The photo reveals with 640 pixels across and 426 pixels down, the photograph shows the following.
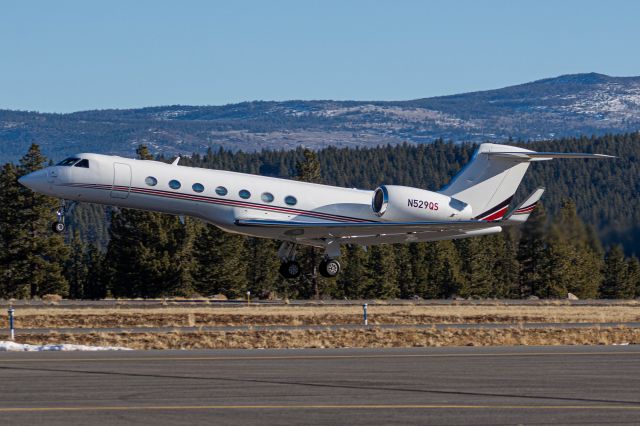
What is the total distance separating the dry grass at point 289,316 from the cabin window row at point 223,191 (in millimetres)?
3770

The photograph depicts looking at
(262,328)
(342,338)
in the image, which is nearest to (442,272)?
(262,328)

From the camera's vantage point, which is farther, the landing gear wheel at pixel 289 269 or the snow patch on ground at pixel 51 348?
the landing gear wheel at pixel 289 269

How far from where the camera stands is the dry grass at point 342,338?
23.6m

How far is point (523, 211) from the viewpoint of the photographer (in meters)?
35.7

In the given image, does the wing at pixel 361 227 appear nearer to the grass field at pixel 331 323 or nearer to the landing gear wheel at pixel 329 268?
the landing gear wheel at pixel 329 268

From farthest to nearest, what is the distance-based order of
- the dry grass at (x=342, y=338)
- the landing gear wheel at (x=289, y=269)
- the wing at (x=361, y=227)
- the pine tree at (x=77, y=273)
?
the pine tree at (x=77, y=273), the landing gear wheel at (x=289, y=269), the wing at (x=361, y=227), the dry grass at (x=342, y=338)

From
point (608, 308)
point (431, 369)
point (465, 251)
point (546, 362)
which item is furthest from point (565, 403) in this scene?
point (465, 251)

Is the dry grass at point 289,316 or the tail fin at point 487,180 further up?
the tail fin at point 487,180

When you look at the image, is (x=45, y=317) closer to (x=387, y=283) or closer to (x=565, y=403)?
(x=565, y=403)

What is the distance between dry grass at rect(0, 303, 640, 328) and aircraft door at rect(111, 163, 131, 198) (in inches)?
151

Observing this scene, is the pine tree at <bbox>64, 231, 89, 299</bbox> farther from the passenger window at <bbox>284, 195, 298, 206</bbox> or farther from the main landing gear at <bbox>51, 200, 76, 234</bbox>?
the passenger window at <bbox>284, 195, 298, 206</bbox>

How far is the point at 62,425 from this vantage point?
12016mm

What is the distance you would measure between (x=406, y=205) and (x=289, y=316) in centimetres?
705

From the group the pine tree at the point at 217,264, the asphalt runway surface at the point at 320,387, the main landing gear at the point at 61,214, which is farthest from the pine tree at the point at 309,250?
the asphalt runway surface at the point at 320,387
